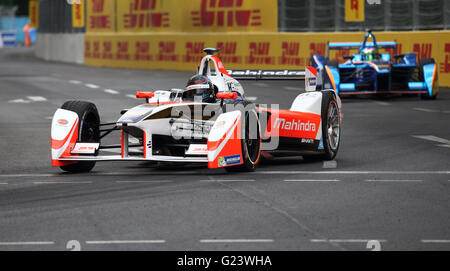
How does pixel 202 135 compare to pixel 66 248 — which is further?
→ pixel 202 135

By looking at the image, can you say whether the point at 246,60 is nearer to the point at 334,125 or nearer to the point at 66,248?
the point at 334,125

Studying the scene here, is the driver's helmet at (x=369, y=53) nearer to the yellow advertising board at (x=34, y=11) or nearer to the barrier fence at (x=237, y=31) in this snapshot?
the barrier fence at (x=237, y=31)

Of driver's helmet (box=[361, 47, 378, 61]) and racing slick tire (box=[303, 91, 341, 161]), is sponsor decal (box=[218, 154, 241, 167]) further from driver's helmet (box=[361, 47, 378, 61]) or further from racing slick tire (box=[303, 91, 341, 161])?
driver's helmet (box=[361, 47, 378, 61])

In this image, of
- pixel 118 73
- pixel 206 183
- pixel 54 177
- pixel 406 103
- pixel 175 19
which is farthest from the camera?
pixel 175 19

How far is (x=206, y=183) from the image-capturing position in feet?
31.8

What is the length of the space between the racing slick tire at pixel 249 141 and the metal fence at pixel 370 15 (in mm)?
18751

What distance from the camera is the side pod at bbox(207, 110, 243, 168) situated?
32.6ft

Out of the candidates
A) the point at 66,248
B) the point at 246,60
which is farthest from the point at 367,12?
the point at 66,248

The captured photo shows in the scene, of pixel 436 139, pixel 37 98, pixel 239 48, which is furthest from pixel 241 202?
pixel 239 48

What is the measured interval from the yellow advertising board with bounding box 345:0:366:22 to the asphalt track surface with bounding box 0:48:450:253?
54.6 feet

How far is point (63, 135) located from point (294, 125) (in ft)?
9.00

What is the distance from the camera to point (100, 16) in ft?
162

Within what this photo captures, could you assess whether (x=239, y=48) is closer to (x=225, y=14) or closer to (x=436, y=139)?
(x=225, y=14)
